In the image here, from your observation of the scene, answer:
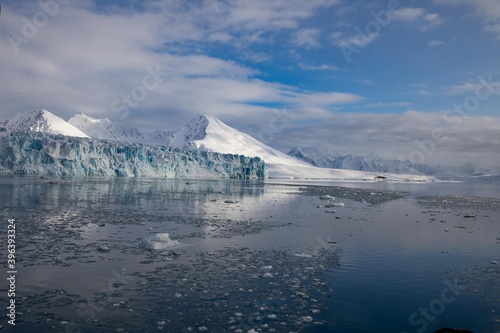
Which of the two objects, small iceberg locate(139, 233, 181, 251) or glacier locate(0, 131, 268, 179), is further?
glacier locate(0, 131, 268, 179)

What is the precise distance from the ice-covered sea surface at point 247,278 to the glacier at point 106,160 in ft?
190

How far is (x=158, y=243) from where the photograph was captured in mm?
12930

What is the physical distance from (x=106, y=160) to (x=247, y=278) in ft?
252

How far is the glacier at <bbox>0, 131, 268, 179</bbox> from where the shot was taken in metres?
67.9

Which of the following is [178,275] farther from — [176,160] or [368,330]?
[176,160]

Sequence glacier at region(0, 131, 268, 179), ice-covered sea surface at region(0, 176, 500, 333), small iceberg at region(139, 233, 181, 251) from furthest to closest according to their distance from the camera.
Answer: glacier at region(0, 131, 268, 179) → small iceberg at region(139, 233, 181, 251) → ice-covered sea surface at region(0, 176, 500, 333)

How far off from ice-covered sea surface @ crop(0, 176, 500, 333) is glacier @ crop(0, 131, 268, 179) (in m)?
58.0

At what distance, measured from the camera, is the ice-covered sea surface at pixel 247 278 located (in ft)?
24.0

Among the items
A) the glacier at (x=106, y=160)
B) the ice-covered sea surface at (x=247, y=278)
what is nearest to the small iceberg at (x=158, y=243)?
the ice-covered sea surface at (x=247, y=278)

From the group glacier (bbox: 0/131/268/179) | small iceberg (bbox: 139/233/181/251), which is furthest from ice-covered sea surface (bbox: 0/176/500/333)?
glacier (bbox: 0/131/268/179)

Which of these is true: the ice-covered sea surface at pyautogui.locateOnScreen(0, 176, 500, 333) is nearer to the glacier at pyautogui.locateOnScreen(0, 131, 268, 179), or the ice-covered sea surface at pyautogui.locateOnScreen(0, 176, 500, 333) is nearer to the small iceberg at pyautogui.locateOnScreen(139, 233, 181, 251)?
the small iceberg at pyautogui.locateOnScreen(139, 233, 181, 251)

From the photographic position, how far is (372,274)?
10672 millimetres

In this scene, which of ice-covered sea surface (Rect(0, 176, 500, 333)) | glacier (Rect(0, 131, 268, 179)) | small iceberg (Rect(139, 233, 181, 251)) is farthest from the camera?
glacier (Rect(0, 131, 268, 179))

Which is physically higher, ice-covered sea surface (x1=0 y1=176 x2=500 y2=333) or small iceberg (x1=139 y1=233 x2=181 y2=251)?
small iceberg (x1=139 y1=233 x2=181 y2=251)
